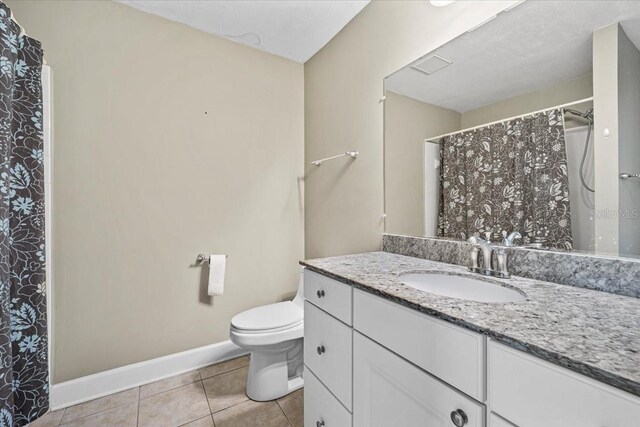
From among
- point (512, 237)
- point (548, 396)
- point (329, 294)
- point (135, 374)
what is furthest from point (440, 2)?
point (135, 374)

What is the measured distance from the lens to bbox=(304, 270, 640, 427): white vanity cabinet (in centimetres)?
48

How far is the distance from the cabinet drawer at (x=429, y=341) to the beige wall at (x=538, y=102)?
0.84 m

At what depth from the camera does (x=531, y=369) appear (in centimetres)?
52

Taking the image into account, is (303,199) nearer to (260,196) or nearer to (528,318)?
(260,196)

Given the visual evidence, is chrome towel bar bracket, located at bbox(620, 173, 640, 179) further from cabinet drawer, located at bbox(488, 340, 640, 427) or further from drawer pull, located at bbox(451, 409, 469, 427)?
drawer pull, located at bbox(451, 409, 469, 427)

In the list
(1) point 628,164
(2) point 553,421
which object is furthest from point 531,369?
(1) point 628,164

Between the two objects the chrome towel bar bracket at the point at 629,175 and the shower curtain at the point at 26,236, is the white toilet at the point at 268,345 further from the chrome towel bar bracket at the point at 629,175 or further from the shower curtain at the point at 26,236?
the chrome towel bar bracket at the point at 629,175

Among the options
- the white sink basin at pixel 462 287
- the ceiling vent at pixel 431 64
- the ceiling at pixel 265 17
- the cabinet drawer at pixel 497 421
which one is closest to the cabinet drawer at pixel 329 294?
the white sink basin at pixel 462 287

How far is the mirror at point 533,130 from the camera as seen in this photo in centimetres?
83

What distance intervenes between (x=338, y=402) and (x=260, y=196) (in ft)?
5.03

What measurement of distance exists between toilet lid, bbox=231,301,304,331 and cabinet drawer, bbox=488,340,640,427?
1205 millimetres

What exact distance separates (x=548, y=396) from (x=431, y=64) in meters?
1.37

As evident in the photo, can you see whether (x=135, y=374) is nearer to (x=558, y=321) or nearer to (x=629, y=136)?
(x=558, y=321)

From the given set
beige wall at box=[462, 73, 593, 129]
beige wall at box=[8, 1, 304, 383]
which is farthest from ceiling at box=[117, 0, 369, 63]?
beige wall at box=[462, 73, 593, 129]
